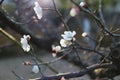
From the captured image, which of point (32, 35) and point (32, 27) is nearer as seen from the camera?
point (32, 35)

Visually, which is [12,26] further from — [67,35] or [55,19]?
[55,19]

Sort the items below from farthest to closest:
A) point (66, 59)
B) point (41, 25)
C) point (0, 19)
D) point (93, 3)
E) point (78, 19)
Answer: point (93, 3)
point (78, 19)
point (41, 25)
point (66, 59)
point (0, 19)

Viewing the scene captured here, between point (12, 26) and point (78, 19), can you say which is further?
point (78, 19)

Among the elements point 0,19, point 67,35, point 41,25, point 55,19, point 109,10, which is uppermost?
point 109,10

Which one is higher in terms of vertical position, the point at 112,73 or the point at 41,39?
the point at 41,39

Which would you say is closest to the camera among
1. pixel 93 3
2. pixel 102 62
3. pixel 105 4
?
pixel 102 62

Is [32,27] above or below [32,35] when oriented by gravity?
above

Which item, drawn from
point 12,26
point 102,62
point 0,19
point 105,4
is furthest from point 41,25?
point 105,4

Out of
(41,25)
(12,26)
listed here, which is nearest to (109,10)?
(41,25)

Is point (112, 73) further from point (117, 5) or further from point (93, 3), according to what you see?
point (117, 5)

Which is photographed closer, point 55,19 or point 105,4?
point 55,19
